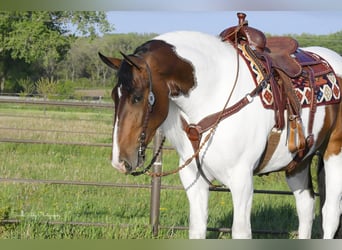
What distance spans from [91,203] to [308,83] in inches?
132

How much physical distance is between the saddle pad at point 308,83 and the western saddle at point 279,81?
0.11 ft

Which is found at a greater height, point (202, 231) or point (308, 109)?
point (308, 109)

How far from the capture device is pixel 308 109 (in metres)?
3.95

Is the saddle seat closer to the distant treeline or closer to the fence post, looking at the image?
the fence post

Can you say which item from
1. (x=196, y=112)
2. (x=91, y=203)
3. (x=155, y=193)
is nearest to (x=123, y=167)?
(x=196, y=112)

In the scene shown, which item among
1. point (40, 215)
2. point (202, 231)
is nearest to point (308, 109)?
point (202, 231)

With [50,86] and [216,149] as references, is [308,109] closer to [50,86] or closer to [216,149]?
[216,149]

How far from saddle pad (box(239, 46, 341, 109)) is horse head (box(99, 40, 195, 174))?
53 centimetres

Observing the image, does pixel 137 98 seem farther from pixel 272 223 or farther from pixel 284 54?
pixel 272 223

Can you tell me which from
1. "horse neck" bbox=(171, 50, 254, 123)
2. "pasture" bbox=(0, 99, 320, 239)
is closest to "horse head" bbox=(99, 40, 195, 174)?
"horse neck" bbox=(171, 50, 254, 123)

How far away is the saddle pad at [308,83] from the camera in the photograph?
364cm

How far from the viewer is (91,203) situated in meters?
6.54

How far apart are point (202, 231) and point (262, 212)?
7.94 feet

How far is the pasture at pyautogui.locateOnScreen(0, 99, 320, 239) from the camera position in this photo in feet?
16.6
